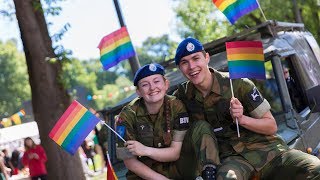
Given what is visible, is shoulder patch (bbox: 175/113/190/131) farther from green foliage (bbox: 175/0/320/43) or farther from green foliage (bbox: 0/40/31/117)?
green foliage (bbox: 0/40/31/117)

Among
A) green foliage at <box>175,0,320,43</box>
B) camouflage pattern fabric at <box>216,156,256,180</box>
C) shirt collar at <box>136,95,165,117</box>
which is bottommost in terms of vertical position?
camouflage pattern fabric at <box>216,156,256,180</box>

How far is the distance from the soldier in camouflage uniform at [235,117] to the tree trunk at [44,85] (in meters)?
5.09

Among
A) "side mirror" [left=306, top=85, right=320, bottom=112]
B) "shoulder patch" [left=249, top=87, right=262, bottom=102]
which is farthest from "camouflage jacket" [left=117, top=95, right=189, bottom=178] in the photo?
"side mirror" [left=306, top=85, right=320, bottom=112]

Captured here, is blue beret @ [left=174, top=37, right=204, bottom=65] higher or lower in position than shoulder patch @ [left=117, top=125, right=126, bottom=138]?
higher

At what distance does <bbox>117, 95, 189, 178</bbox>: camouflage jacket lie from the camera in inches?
163

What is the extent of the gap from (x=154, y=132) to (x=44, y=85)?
5.27 m

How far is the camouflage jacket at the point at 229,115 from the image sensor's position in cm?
403

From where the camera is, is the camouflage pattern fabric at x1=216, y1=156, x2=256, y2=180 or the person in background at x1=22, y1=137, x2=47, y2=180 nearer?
the camouflage pattern fabric at x1=216, y1=156, x2=256, y2=180

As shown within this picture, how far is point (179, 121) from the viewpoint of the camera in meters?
4.13

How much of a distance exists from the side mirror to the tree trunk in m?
5.16

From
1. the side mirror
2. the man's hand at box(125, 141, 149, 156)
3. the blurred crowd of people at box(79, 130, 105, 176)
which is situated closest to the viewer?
the man's hand at box(125, 141, 149, 156)

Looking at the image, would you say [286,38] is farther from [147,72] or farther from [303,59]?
[147,72]

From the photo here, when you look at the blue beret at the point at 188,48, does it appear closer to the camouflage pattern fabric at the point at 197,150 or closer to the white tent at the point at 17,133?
the camouflage pattern fabric at the point at 197,150

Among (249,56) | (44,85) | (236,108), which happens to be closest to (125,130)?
(236,108)
